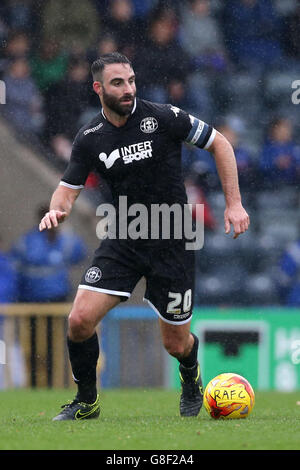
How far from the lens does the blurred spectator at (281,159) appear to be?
39.8 feet

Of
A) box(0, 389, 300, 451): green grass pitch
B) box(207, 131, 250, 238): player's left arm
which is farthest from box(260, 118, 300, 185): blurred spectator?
box(207, 131, 250, 238): player's left arm

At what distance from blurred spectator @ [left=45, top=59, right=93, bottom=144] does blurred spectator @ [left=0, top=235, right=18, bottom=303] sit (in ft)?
7.13

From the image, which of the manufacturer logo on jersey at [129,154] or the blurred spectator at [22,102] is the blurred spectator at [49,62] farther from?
the manufacturer logo on jersey at [129,154]

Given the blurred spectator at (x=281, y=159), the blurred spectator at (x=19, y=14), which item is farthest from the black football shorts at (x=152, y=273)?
the blurred spectator at (x=19, y=14)

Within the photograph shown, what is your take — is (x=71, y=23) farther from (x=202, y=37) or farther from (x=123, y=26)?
(x=202, y=37)

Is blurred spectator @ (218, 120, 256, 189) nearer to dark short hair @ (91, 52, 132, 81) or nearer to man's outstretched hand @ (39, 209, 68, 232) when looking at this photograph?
dark short hair @ (91, 52, 132, 81)

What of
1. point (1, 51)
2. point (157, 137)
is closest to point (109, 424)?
point (157, 137)

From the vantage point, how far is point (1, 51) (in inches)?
474

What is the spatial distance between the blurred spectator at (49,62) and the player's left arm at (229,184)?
20.8 ft

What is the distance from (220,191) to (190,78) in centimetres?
167

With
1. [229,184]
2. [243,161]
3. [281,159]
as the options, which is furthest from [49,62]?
[229,184]

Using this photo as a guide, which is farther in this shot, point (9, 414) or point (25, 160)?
point (25, 160)
